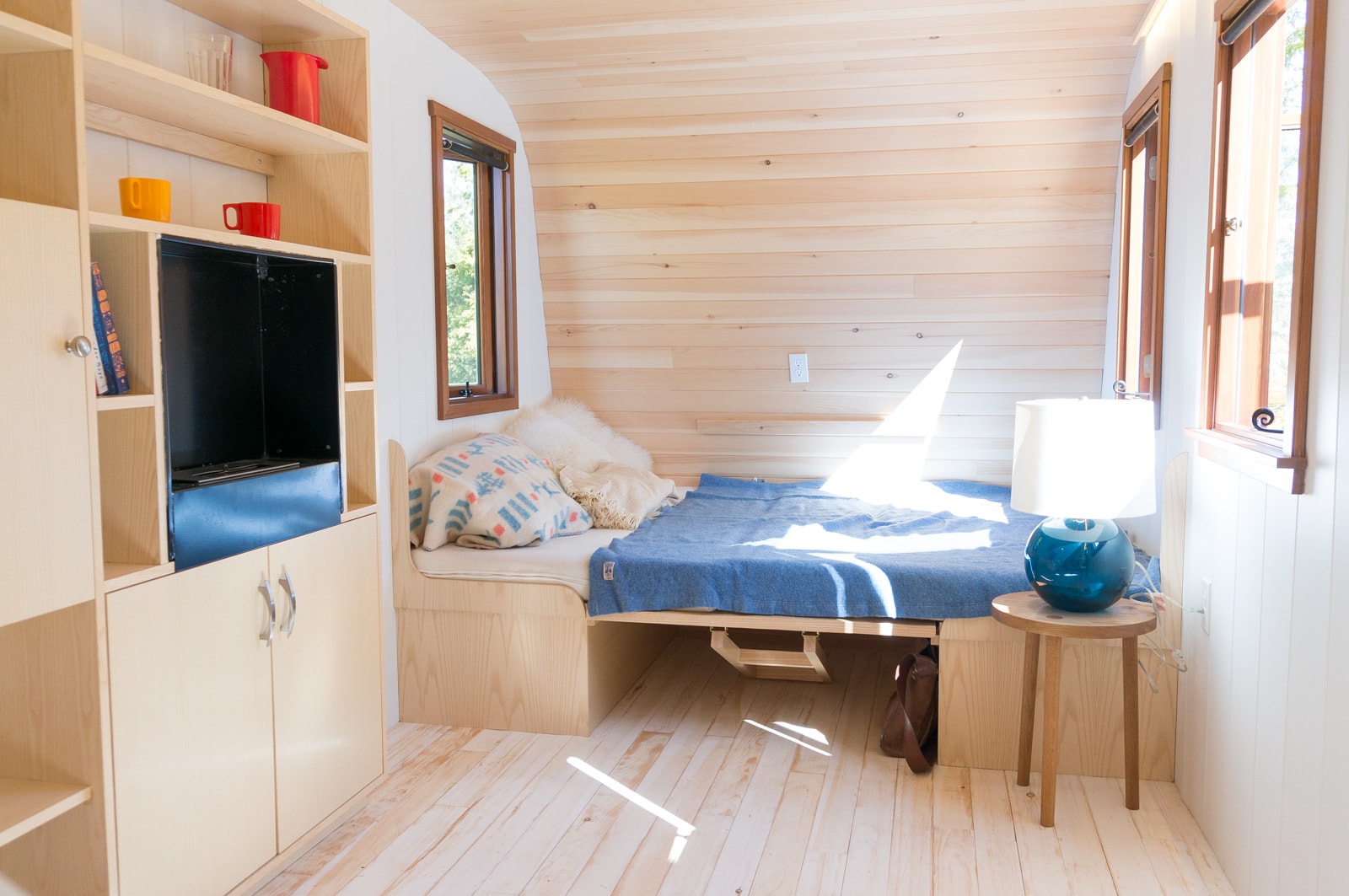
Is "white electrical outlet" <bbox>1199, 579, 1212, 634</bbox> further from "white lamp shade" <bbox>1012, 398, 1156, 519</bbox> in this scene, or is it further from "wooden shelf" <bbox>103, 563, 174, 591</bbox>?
"wooden shelf" <bbox>103, 563, 174, 591</bbox>

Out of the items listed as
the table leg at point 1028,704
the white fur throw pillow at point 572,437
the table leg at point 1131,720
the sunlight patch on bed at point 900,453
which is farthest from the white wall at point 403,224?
the table leg at point 1131,720

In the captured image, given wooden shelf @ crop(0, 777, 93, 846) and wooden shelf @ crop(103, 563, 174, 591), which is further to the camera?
wooden shelf @ crop(103, 563, 174, 591)

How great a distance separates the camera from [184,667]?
197cm

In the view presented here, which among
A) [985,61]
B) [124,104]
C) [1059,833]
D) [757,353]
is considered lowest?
[1059,833]

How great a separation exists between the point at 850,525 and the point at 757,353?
99cm

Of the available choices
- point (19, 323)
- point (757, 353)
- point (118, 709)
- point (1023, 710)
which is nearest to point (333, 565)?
point (118, 709)

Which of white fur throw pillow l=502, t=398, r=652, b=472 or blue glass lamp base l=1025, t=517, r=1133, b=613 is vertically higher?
white fur throw pillow l=502, t=398, r=652, b=472

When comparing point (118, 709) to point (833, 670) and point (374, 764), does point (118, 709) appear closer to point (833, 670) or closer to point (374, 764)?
point (374, 764)

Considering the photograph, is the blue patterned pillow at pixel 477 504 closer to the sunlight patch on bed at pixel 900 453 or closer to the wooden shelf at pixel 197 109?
the wooden shelf at pixel 197 109

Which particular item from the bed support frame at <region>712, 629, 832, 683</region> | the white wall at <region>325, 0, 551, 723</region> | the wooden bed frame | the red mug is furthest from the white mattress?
the red mug

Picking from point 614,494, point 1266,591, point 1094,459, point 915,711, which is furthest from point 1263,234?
point 614,494

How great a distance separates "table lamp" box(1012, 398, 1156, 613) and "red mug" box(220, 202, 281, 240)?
1.82 m

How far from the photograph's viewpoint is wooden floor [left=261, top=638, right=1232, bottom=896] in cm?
225

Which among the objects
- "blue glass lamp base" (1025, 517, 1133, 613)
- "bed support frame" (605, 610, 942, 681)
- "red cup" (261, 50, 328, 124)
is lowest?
"bed support frame" (605, 610, 942, 681)
